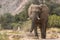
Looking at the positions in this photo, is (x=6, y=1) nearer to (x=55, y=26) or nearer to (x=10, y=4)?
(x=10, y=4)

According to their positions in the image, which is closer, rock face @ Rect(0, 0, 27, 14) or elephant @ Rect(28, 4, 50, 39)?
elephant @ Rect(28, 4, 50, 39)

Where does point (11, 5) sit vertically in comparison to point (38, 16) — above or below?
below

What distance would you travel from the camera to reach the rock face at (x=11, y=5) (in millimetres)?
40688

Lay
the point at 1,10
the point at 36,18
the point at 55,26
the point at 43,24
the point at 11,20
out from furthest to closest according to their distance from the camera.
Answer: the point at 1,10 → the point at 11,20 → the point at 55,26 → the point at 43,24 → the point at 36,18

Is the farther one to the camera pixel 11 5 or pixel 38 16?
pixel 11 5

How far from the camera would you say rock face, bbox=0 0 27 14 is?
40688 mm

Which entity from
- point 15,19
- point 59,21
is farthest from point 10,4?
point 59,21

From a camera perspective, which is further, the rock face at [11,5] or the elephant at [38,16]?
the rock face at [11,5]

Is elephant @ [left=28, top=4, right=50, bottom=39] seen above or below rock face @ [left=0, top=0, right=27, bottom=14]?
above

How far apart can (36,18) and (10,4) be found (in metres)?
28.4

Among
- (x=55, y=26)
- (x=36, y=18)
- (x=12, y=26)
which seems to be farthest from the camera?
(x=12, y=26)

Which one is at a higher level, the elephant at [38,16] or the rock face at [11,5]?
the elephant at [38,16]

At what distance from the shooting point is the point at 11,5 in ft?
137

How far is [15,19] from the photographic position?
32.2m
